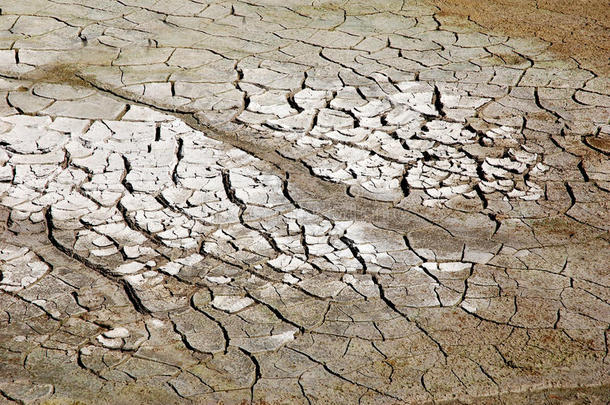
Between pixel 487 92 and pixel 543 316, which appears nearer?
pixel 543 316

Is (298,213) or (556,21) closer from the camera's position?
(298,213)

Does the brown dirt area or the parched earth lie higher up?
the brown dirt area

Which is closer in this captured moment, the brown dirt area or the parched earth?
the parched earth

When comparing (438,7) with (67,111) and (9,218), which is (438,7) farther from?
(9,218)

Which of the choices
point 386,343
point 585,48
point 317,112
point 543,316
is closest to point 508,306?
point 543,316
